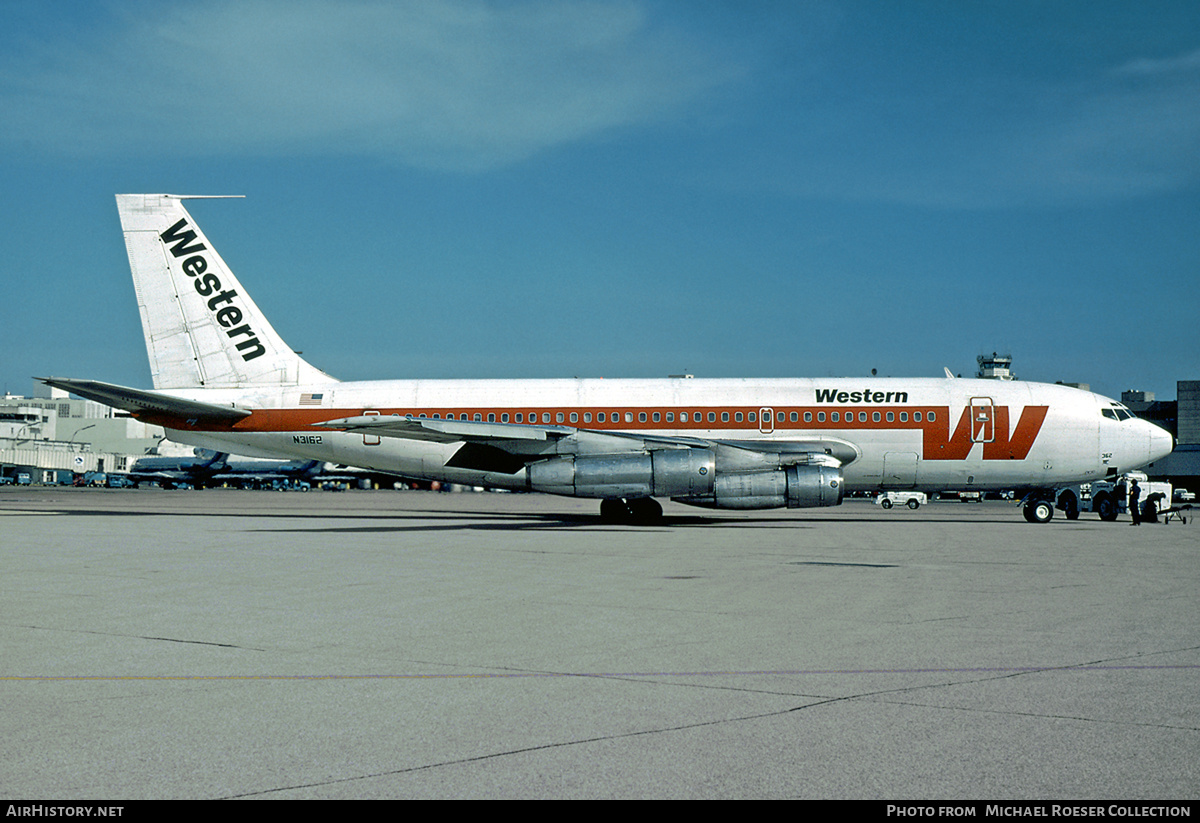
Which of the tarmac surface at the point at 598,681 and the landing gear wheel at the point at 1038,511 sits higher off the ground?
the landing gear wheel at the point at 1038,511

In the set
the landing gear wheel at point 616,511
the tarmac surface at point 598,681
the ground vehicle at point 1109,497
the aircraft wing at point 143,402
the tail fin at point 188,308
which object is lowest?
the tarmac surface at point 598,681

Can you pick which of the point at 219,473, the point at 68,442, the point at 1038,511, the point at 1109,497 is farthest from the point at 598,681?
the point at 68,442

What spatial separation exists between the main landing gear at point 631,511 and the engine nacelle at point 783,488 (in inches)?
151

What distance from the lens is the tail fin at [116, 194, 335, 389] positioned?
115 feet

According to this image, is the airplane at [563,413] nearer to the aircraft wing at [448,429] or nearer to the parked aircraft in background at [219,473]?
the aircraft wing at [448,429]

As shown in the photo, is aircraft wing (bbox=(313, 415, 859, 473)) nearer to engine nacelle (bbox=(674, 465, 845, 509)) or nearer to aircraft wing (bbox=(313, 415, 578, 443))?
aircraft wing (bbox=(313, 415, 578, 443))

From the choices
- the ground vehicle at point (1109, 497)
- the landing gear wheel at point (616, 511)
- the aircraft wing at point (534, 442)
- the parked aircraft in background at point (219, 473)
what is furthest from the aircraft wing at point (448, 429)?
the parked aircraft in background at point (219, 473)

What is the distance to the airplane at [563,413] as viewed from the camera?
108 feet

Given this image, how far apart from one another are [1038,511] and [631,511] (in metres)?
15.0

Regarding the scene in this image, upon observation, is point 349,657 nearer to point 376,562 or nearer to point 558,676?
point 558,676

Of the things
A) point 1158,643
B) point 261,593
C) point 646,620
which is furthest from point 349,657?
point 1158,643

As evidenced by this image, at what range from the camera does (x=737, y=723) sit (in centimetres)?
675

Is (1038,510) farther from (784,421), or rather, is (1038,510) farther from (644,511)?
(644,511)

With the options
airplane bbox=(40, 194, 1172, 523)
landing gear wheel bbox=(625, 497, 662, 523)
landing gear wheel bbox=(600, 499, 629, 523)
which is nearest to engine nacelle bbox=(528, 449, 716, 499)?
airplane bbox=(40, 194, 1172, 523)
